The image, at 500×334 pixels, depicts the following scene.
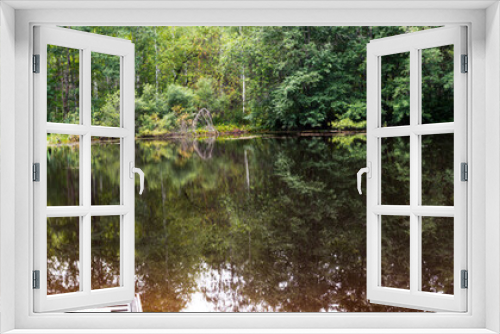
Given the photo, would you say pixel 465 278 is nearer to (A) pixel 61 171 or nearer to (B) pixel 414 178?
(B) pixel 414 178

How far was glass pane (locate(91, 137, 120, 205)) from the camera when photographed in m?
10.8

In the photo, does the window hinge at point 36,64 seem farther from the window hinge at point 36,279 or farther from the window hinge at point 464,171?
the window hinge at point 464,171

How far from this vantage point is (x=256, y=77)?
38.6ft

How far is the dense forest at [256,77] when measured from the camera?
1113 cm

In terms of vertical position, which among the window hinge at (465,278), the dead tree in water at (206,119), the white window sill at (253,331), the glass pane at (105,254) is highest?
the dead tree in water at (206,119)

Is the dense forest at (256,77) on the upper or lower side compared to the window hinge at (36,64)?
upper

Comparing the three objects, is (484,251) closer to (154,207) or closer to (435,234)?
(435,234)

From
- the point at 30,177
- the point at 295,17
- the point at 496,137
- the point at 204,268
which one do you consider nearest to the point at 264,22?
the point at 295,17

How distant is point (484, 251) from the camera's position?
201 centimetres

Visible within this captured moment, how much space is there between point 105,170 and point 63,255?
2.40 m

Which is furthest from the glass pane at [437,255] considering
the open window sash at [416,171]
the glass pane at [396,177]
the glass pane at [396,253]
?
the open window sash at [416,171]

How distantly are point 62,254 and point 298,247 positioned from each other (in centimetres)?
505

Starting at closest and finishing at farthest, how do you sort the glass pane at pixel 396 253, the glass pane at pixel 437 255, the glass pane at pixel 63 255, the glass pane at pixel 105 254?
1. the glass pane at pixel 63 255
2. the glass pane at pixel 437 255
3. the glass pane at pixel 396 253
4. the glass pane at pixel 105 254

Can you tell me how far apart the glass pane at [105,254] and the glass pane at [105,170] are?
29.4 inches
